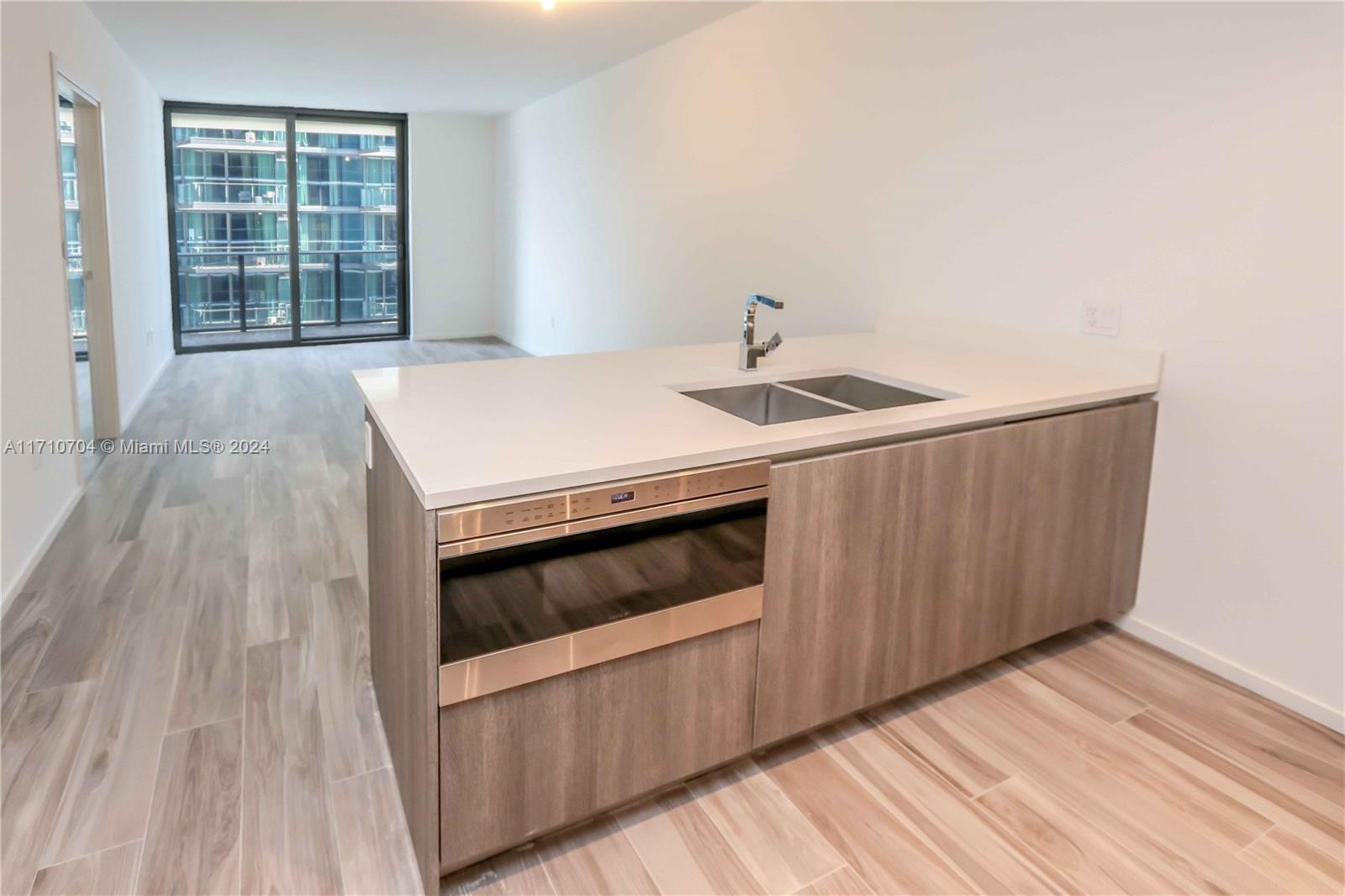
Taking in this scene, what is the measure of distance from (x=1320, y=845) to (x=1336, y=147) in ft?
5.37

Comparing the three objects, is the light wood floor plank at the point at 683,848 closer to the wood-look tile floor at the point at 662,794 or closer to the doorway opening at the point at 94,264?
the wood-look tile floor at the point at 662,794

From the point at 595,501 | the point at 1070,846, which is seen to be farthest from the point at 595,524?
the point at 1070,846

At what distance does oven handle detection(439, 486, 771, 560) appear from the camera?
1419 mm

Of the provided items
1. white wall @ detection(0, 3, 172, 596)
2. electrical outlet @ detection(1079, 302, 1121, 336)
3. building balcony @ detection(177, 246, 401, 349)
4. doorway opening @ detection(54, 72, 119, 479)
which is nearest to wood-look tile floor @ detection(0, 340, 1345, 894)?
white wall @ detection(0, 3, 172, 596)

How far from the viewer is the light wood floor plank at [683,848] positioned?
169cm

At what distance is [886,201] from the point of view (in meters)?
3.52

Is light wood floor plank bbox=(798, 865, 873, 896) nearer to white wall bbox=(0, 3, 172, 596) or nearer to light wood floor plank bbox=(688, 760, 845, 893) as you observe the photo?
light wood floor plank bbox=(688, 760, 845, 893)

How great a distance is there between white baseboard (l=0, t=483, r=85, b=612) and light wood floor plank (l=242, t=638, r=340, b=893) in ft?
3.03

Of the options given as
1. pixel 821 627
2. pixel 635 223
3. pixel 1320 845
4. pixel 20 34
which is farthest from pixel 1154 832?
pixel 635 223

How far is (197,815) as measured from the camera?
6.00 feet

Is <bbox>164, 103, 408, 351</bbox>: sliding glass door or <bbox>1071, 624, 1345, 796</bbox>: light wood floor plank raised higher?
<bbox>164, 103, 408, 351</bbox>: sliding glass door

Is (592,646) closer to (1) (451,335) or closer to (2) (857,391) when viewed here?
(2) (857,391)

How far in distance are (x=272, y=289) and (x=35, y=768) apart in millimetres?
7521

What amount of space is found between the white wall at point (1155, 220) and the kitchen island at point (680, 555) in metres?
0.23
